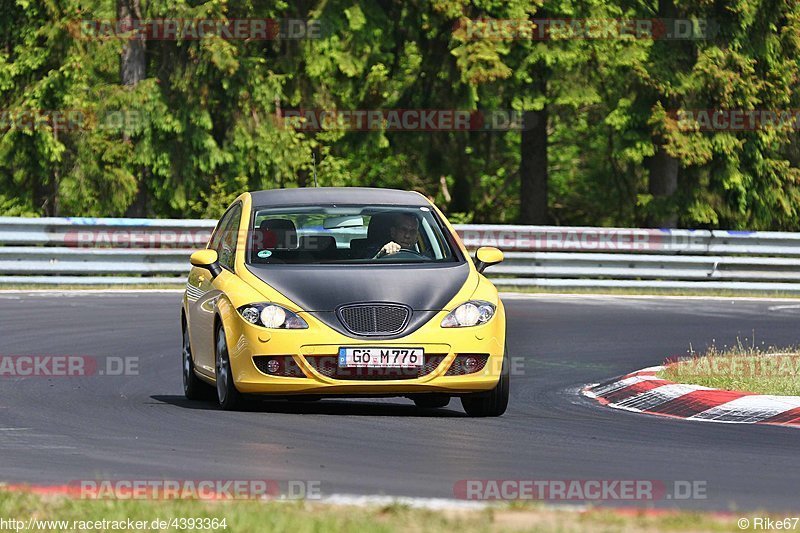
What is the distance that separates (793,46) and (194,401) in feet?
72.4

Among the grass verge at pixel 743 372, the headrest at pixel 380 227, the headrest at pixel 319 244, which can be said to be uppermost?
the headrest at pixel 380 227

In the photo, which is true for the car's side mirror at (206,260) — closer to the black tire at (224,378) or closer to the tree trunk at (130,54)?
the black tire at (224,378)

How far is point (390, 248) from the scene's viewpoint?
1251 cm

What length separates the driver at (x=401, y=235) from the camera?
12503mm

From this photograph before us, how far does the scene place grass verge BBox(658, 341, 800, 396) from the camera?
13.1 meters

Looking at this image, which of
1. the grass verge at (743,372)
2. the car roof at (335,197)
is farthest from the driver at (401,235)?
the grass verge at (743,372)

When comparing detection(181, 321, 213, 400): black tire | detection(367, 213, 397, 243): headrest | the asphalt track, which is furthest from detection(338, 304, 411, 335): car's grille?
detection(181, 321, 213, 400): black tire

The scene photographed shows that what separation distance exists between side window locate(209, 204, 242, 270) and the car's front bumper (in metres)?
1.07

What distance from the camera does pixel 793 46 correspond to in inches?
1284

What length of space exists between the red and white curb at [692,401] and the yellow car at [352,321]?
1462mm

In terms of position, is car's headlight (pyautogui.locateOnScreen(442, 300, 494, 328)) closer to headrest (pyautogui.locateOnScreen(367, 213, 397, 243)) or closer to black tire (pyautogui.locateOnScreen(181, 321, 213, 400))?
headrest (pyautogui.locateOnScreen(367, 213, 397, 243))

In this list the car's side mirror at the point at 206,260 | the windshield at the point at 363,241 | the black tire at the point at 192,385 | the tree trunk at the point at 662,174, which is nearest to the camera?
the windshield at the point at 363,241

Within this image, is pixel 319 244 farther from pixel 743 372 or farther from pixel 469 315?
pixel 743 372

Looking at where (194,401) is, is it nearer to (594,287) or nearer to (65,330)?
(65,330)
